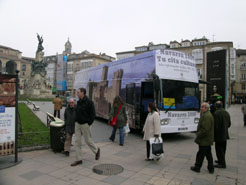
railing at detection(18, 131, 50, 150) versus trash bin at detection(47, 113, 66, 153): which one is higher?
trash bin at detection(47, 113, 66, 153)

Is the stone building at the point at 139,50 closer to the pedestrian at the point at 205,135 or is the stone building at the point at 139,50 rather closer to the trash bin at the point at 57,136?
the trash bin at the point at 57,136

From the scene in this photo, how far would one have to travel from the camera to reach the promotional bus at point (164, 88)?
823 centimetres

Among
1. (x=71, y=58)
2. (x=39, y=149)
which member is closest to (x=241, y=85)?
(x=71, y=58)

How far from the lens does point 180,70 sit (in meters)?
8.85

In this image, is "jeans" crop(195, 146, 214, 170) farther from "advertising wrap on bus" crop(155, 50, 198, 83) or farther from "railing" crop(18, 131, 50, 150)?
"railing" crop(18, 131, 50, 150)

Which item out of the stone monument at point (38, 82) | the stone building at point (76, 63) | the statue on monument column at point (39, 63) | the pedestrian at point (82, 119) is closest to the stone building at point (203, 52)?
the stone building at point (76, 63)

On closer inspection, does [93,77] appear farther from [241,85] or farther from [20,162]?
[241,85]

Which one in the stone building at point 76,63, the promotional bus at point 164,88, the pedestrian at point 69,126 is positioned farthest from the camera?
the stone building at point 76,63

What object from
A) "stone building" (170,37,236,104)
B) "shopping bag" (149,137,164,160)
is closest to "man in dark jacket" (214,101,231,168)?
"shopping bag" (149,137,164,160)

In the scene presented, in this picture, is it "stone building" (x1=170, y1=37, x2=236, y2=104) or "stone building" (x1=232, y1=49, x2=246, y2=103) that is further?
"stone building" (x1=232, y1=49, x2=246, y2=103)

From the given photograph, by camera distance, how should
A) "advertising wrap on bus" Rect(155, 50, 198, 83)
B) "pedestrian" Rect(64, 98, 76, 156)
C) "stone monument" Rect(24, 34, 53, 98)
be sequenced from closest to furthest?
"pedestrian" Rect(64, 98, 76, 156) → "advertising wrap on bus" Rect(155, 50, 198, 83) → "stone monument" Rect(24, 34, 53, 98)

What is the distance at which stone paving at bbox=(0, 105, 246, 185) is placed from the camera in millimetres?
4328

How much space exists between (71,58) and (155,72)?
70.0m

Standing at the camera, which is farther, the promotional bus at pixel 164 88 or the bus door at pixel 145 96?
the bus door at pixel 145 96
